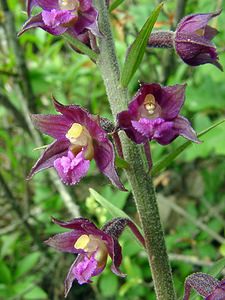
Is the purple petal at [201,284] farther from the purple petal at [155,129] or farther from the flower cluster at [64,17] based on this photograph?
the flower cluster at [64,17]

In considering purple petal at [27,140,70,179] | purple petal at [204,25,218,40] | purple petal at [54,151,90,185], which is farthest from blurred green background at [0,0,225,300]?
purple petal at [54,151,90,185]

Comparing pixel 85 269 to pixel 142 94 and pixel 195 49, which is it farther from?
pixel 195 49

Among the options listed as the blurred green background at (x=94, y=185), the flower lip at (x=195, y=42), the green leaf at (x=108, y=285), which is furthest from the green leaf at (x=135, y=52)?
the green leaf at (x=108, y=285)

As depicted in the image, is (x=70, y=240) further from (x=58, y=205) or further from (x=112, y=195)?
(x=58, y=205)

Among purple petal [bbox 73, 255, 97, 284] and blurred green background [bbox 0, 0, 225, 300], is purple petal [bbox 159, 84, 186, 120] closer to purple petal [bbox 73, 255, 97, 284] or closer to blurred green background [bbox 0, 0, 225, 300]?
purple petal [bbox 73, 255, 97, 284]

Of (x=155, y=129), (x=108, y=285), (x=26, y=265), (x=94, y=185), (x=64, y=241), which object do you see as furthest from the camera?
(x=94, y=185)

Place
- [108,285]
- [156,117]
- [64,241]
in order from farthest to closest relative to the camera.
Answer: [108,285], [64,241], [156,117]

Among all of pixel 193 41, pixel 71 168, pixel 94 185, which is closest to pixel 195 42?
pixel 193 41
